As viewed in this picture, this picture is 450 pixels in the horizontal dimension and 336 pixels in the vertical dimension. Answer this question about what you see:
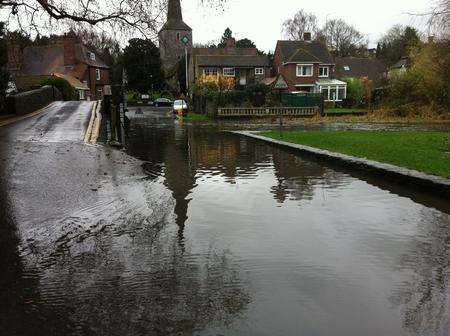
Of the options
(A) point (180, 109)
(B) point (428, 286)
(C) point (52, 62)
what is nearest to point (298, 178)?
(B) point (428, 286)

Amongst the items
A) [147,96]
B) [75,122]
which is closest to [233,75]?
[147,96]

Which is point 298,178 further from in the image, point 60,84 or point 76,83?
point 76,83

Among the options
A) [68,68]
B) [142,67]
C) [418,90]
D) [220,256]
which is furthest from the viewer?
[142,67]

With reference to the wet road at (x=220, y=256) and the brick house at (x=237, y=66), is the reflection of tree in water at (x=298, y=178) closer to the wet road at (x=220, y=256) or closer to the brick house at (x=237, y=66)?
the wet road at (x=220, y=256)

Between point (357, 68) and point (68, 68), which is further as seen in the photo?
point (357, 68)

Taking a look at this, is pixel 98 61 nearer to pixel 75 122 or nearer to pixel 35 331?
pixel 75 122

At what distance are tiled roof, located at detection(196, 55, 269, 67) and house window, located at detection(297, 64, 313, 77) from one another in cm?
955

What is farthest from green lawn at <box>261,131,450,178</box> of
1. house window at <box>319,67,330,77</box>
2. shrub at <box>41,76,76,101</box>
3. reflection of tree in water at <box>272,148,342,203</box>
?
house window at <box>319,67,330,77</box>

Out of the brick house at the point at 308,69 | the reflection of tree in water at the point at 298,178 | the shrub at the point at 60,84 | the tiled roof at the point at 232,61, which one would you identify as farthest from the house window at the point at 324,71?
the reflection of tree in water at the point at 298,178

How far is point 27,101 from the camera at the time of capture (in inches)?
1124

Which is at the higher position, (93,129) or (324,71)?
(324,71)

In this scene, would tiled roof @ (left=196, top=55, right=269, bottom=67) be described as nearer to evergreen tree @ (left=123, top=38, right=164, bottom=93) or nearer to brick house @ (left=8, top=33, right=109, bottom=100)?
evergreen tree @ (left=123, top=38, right=164, bottom=93)

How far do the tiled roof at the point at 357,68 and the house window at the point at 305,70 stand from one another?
10.2 m

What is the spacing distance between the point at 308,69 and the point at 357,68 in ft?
46.7
